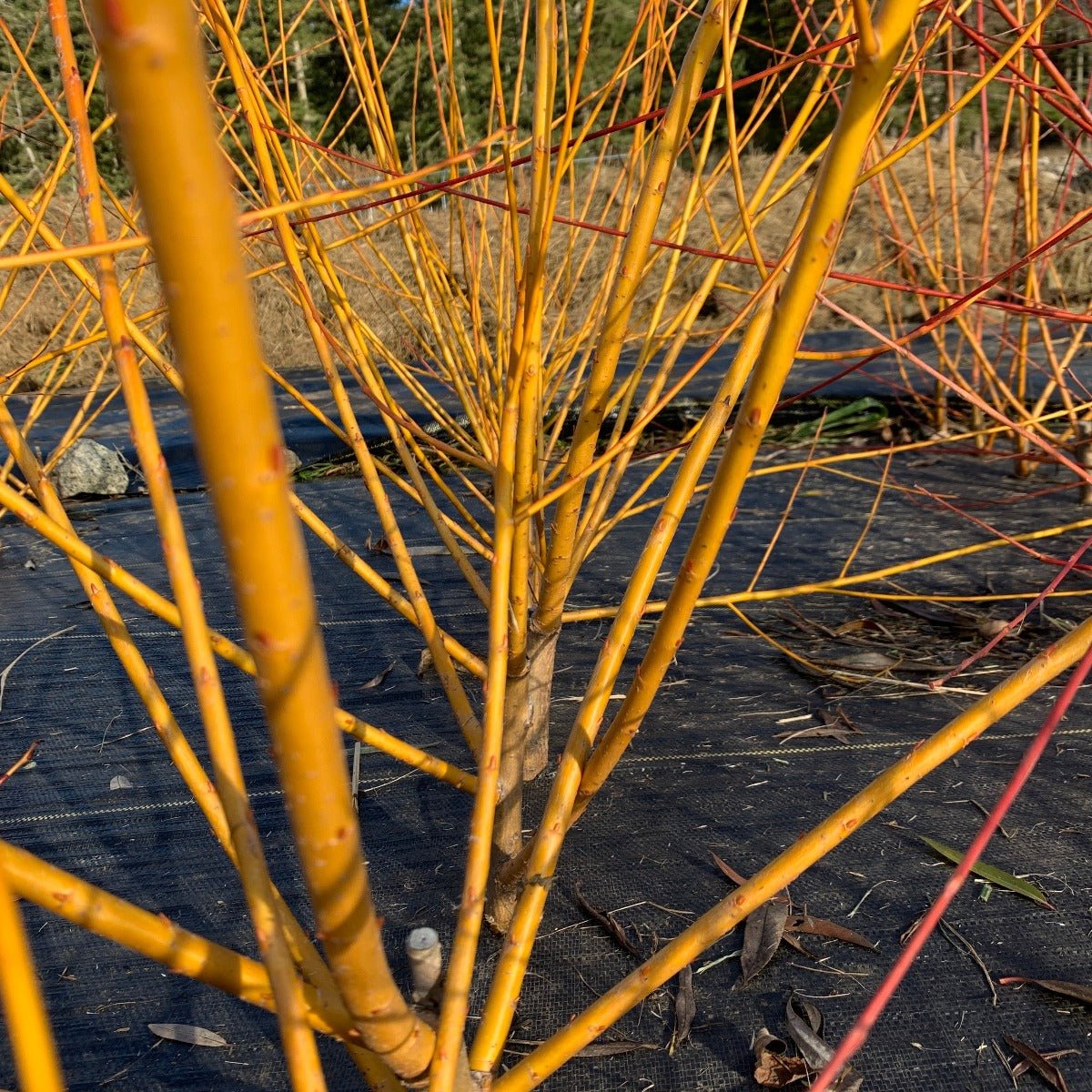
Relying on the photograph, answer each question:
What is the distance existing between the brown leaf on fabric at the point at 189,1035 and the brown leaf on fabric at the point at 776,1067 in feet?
1.81

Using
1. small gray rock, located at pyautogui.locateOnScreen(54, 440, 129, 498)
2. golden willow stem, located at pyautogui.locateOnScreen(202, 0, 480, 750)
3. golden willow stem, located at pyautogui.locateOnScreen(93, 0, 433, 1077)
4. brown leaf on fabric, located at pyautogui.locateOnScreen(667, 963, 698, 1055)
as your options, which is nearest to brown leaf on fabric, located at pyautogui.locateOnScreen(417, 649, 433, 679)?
golden willow stem, located at pyautogui.locateOnScreen(202, 0, 480, 750)

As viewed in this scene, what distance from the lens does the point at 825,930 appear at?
1.11m

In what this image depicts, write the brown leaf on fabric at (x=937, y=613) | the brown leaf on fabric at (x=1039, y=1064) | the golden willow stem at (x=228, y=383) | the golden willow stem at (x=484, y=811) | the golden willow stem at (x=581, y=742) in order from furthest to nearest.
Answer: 1. the brown leaf on fabric at (x=937, y=613)
2. the brown leaf on fabric at (x=1039, y=1064)
3. the golden willow stem at (x=581, y=742)
4. the golden willow stem at (x=484, y=811)
5. the golden willow stem at (x=228, y=383)

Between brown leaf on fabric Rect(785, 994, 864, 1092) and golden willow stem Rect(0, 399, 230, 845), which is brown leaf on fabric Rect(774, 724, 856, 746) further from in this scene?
golden willow stem Rect(0, 399, 230, 845)

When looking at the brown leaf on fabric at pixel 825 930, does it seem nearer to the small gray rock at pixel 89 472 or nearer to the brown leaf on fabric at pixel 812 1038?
the brown leaf on fabric at pixel 812 1038

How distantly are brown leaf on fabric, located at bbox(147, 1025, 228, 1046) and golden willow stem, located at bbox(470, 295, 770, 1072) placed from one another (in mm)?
418

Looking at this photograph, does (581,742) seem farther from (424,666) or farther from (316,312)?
(424,666)

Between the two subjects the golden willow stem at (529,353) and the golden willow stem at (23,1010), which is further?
the golden willow stem at (529,353)

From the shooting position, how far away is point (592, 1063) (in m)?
0.94

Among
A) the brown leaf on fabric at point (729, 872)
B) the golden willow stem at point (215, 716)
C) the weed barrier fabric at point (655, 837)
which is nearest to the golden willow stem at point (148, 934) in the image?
the golden willow stem at point (215, 716)

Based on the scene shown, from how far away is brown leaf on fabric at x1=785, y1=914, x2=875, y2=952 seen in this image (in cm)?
109

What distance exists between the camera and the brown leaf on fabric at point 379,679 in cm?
183

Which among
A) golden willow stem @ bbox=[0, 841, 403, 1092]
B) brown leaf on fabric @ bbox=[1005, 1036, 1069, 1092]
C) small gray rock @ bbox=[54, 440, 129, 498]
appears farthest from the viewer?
small gray rock @ bbox=[54, 440, 129, 498]

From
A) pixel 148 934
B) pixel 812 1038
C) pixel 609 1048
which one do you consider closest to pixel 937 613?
pixel 812 1038
